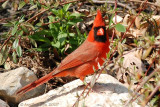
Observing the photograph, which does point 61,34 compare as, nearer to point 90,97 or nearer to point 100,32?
point 100,32

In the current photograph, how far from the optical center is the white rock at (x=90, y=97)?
8.68 ft

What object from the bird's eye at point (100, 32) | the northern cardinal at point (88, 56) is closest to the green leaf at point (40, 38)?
the northern cardinal at point (88, 56)

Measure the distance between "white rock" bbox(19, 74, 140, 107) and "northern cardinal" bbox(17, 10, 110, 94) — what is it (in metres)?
0.17

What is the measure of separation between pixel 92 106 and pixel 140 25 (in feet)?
5.12

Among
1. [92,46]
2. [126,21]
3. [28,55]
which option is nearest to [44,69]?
[28,55]

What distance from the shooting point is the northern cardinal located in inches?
113

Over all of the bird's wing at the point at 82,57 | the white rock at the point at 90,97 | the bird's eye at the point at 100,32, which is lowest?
the white rock at the point at 90,97

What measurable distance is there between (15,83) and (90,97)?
2.88 ft

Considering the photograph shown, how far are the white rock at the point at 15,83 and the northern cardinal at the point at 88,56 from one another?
337 mm

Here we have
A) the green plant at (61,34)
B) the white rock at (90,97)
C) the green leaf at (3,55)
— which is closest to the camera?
the white rock at (90,97)

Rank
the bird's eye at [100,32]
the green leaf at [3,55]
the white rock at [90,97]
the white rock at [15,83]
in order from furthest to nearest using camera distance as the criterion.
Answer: the green leaf at [3,55], the white rock at [15,83], the bird's eye at [100,32], the white rock at [90,97]

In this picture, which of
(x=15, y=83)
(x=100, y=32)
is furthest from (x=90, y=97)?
(x=15, y=83)

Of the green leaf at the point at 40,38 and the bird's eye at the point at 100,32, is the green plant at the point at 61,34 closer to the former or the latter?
the green leaf at the point at 40,38

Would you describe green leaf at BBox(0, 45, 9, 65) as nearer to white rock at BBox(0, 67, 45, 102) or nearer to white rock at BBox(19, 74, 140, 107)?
white rock at BBox(0, 67, 45, 102)
